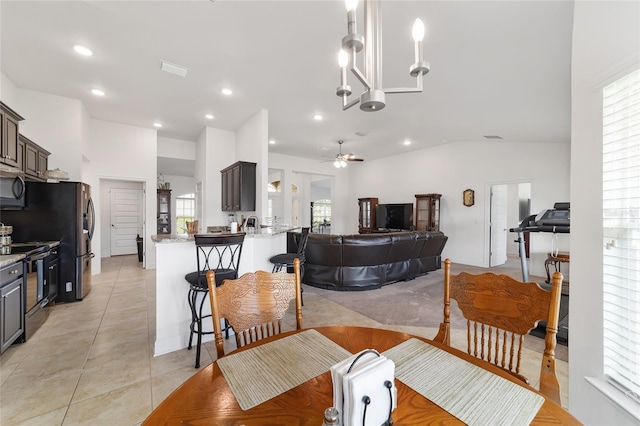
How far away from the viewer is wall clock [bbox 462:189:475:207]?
670 cm

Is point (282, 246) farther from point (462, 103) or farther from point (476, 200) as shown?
point (476, 200)

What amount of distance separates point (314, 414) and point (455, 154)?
752cm

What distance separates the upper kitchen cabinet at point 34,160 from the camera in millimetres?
3436

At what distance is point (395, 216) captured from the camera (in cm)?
812

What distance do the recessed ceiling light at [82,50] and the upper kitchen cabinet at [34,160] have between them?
4.33ft

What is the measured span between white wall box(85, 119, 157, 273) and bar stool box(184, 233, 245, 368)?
13.5 ft

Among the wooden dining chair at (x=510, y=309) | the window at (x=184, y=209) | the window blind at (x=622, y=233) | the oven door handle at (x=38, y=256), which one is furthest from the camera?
the window at (x=184, y=209)

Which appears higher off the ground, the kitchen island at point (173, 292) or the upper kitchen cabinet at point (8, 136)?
the upper kitchen cabinet at point (8, 136)

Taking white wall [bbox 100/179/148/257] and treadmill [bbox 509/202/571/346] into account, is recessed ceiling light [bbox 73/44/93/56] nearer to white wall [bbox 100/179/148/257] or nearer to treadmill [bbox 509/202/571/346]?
treadmill [bbox 509/202/571/346]

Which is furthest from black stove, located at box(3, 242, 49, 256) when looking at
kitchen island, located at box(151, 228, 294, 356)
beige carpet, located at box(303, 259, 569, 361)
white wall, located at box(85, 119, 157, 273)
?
beige carpet, located at box(303, 259, 569, 361)

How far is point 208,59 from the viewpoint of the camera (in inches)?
126

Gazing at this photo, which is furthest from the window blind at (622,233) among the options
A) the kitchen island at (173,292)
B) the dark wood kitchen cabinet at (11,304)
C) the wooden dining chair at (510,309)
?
the dark wood kitchen cabinet at (11,304)

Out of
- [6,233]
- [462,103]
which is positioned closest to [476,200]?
[462,103]

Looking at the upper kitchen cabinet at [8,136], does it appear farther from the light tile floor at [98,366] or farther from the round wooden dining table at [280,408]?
the round wooden dining table at [280,408]
